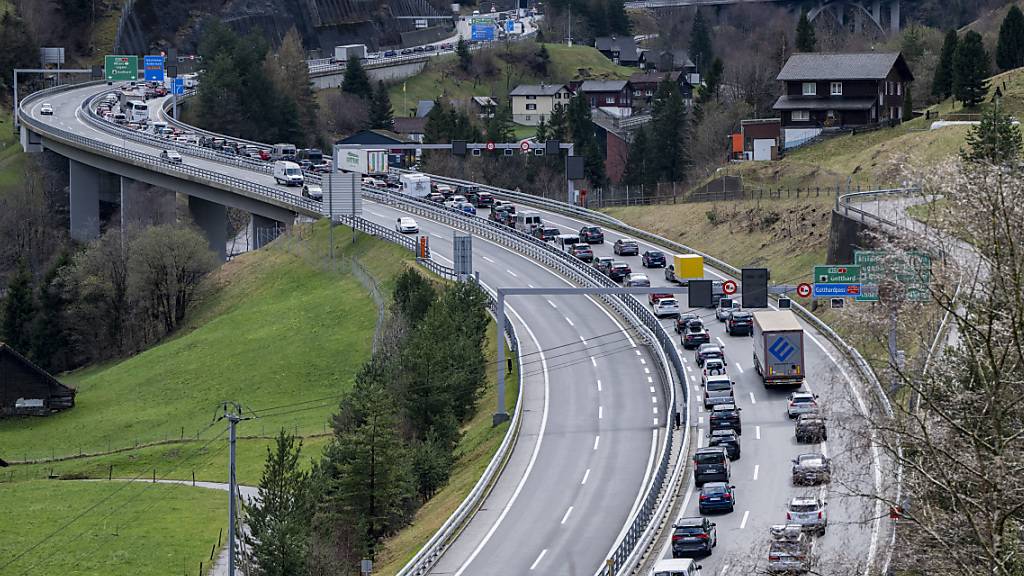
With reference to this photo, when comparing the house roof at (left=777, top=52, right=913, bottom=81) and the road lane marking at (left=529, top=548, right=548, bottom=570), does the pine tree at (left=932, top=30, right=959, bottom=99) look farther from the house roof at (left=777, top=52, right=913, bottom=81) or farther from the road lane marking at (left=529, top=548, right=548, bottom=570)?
the road lane marking at (left=529, top=548, right=548, bottom=570)

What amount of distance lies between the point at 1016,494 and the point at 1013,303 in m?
3.01

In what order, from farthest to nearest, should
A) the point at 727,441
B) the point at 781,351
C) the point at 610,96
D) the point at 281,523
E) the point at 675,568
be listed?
the point at 610,96
the point at 781,351
the point at 727,441
the point at 281,523
the point at 675,568

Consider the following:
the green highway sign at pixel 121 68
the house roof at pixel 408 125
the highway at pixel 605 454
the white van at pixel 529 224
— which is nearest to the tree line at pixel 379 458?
the highway at pixel 605 454

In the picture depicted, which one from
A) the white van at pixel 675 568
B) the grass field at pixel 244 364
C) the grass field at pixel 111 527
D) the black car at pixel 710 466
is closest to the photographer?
the white van at pixel 675 568

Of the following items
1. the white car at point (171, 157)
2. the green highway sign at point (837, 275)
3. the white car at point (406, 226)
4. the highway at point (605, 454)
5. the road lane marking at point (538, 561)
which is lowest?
the road lane marking at point (538, 561)

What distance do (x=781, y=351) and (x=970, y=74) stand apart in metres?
56.9

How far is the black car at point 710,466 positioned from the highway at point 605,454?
2.26 feet

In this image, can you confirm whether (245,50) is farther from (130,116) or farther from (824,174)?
(824,174)

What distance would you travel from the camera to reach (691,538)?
132 ft

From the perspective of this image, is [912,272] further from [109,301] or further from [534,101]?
[534,101]

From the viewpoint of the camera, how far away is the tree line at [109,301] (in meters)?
103

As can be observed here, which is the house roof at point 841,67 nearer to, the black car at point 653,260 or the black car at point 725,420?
the black car at point 653,260

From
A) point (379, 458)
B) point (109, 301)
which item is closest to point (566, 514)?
point (379, 458)

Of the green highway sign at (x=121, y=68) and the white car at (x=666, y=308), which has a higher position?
the green highway sign at (x=121, y=68)
